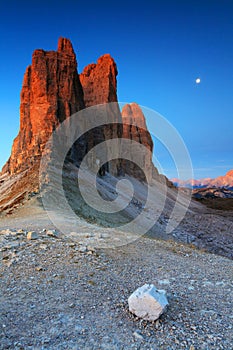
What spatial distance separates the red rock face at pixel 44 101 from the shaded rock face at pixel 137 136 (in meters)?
33.2

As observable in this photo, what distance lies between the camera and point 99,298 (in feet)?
17.4

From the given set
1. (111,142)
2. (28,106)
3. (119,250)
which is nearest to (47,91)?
(28,106)

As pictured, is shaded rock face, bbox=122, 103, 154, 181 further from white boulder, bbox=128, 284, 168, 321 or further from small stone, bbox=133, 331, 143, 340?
small stone, bbox=133, 331, 143, 340

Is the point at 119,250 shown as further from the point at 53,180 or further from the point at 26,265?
the point at 53,180

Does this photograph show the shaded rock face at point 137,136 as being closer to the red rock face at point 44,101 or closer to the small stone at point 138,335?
the red rock face at point 44,101

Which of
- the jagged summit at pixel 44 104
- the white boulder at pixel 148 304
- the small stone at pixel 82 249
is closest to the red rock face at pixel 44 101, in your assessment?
the jagged summit at pixel 44 104

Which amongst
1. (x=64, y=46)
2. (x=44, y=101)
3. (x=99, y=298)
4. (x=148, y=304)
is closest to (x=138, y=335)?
(x=148, y=304)

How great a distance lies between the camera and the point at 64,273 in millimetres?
6281

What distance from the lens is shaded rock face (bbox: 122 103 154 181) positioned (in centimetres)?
7569

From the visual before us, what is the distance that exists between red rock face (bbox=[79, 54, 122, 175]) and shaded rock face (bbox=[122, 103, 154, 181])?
11.0 m

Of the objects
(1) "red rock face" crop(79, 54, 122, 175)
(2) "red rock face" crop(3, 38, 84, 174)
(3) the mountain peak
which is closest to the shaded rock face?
(1) "red rock face" crop(79, 54, 122, 175)

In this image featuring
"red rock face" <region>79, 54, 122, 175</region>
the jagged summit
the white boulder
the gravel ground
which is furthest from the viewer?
"red rock face" <region>79, 54, 122, 175</region>

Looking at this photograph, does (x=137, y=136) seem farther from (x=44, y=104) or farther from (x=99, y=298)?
(x=99, y=298)

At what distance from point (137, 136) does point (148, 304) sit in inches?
3454
